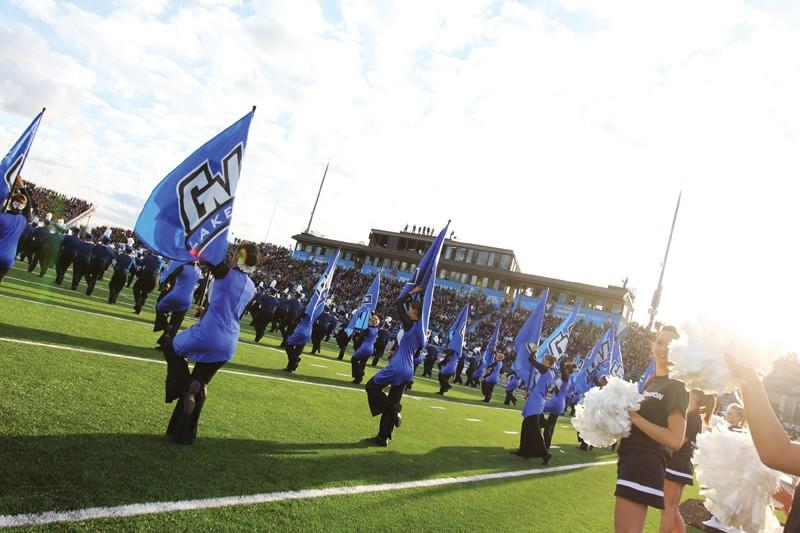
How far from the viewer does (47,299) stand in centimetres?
1247

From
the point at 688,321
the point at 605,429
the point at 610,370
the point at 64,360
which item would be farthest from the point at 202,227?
the point at 610,370

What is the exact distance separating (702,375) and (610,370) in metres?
19.1

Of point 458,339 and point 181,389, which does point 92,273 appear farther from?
point 181,389

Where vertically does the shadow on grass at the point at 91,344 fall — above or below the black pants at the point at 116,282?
below

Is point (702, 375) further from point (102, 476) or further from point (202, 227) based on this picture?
point (202, 227)

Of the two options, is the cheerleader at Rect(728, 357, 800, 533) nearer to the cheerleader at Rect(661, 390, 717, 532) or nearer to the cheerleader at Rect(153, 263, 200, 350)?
the cheerleader at Rect(661, 390, 717, 532)

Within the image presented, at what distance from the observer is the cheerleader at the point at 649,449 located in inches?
135

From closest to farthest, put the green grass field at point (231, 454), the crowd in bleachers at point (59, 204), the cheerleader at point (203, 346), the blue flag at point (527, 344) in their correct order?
the green grass field at point (231, 454) → the cheerleader at point (203, 346) → the blue flag at point (527, 344) → the crowd in bleachers at point (59, 204)

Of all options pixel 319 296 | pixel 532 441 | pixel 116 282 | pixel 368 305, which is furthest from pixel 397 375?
pixel 116 282

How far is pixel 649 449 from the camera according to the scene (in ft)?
11.7

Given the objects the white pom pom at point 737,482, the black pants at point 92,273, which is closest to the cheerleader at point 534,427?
the white pom pom at point 737,482

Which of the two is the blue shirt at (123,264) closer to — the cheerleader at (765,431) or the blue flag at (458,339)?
the blue flag at (458,339)

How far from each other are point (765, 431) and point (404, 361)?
5689 millimetres

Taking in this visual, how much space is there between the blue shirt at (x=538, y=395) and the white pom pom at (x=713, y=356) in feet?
24.7
